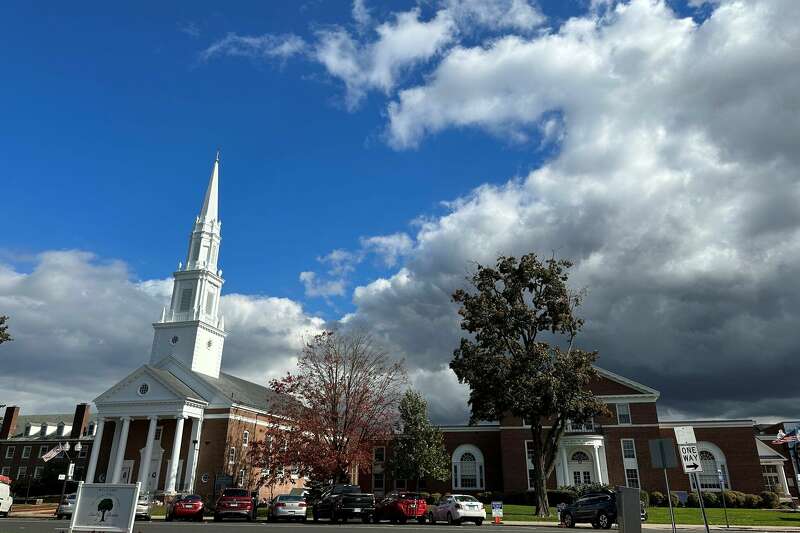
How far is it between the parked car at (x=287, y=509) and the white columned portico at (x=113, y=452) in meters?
30.5

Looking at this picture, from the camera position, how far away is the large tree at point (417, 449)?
174ft

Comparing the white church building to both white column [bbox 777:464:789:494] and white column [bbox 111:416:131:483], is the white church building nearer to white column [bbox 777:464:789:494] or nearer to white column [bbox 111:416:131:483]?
white column [bbox 111:416:131:483]

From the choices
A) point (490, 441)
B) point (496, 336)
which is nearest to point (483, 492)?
point (490, 441)

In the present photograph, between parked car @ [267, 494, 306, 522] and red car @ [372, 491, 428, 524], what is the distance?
374 cm

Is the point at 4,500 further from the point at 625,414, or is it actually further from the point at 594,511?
the point at 625,414

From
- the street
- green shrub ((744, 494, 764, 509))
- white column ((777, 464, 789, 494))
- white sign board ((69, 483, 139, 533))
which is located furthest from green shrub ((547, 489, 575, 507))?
white sign board ((69, 483, 139, 533))

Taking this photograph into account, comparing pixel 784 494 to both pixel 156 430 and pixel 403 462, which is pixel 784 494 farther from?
pixel 156 430

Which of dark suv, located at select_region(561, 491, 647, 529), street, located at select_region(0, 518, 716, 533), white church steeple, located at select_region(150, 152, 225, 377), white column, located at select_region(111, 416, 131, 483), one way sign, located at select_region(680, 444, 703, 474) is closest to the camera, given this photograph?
one way sign, located at select_region(680, 444, 703, 474)

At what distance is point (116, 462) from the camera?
169ft

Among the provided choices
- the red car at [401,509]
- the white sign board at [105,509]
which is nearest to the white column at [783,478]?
the red car at [401,509]

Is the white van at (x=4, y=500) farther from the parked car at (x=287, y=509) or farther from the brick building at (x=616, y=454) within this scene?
the brick building at (x=616, y=454)

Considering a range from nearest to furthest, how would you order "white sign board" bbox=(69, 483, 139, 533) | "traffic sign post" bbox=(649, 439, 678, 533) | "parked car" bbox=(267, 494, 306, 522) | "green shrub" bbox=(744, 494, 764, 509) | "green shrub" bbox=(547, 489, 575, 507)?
"white sign board" bbox=(69, 483, 139, 533), "traffic sign post" bbox=(649, 439, 678, 533), "parked car" bbox=(267, 494, 306, 522), "green shrub" bbox=(547, 489, 575, 507), "green shrub" bbox=(744, 494, 764, 509)

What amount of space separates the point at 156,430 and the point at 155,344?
9928 mm

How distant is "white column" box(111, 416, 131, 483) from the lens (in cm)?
5122
